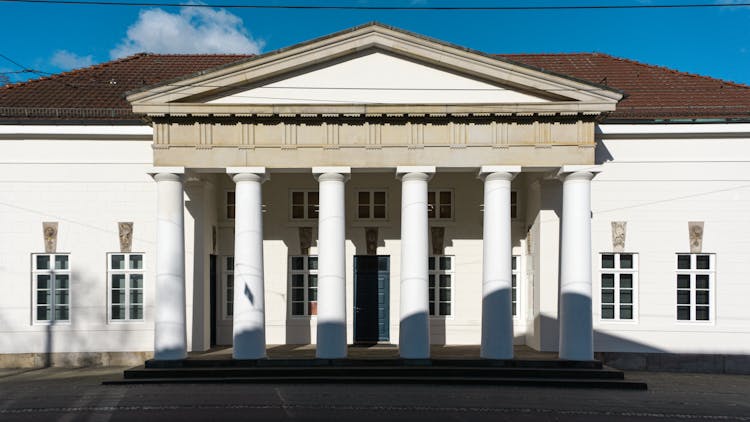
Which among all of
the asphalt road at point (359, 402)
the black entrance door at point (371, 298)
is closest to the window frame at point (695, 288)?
the asphalt road at point (359, 402)

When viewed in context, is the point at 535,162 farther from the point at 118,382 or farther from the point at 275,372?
the point at 118,382

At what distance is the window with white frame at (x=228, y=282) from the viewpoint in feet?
65.5

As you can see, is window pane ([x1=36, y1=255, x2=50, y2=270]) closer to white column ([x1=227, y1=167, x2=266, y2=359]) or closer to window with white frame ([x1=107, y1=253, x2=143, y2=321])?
window with white frame ([x1=107, y1=253, x2=143, y2=321])

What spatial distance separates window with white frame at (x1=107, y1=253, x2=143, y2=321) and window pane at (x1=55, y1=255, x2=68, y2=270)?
42.4 inches

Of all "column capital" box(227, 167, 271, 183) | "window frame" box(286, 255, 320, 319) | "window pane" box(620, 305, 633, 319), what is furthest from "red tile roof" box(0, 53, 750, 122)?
"window frame" box(286, 255, 320, 319)

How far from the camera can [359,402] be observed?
13508 mm

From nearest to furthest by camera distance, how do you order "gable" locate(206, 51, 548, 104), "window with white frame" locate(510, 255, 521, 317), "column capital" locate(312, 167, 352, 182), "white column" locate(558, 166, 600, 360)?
1. "white column" locate(558, 166, 600, 360)
2. "column capital" locate(312, 167, 352, 182)
3. "gable" locate(206, 51, 548, 104)
4. "window with white frame" locate(510, 255, 521, 317)

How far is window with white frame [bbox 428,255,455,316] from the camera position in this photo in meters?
19.9

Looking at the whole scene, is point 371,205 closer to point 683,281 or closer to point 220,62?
point 220,62

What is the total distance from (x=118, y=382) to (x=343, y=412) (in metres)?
5.41

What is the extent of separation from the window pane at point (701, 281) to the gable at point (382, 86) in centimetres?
628

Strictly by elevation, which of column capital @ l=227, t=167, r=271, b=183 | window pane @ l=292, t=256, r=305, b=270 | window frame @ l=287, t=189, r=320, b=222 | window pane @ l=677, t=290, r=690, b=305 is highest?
column capital @ l=227, t=167, r=271, b=183

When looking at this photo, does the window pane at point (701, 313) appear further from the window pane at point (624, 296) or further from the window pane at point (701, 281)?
the window pane at point (624, 296)

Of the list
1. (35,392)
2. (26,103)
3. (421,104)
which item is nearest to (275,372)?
(35,392)
